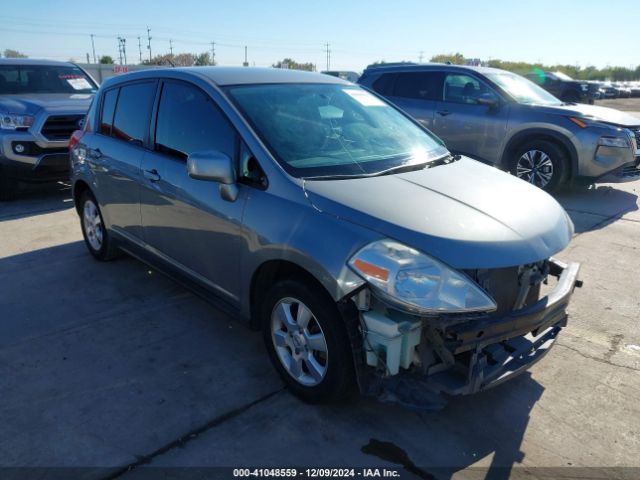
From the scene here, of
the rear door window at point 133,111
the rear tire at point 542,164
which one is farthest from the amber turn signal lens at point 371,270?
the rear tire at point 542,164

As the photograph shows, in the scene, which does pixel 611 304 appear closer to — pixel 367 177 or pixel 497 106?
pixel 367 177

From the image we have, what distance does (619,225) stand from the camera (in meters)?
6.47

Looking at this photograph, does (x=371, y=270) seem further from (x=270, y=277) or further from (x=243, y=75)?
(x=243, y=75)

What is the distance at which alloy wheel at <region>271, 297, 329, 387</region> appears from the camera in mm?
2893

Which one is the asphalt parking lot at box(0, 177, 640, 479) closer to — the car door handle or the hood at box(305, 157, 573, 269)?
the hood at box(305, 157, 573, 269)

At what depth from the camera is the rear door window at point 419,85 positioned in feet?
28.2

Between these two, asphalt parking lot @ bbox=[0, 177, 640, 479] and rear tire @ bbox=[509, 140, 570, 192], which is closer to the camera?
asphalt parking lot @ bbox=[0, 177, 640, 479]

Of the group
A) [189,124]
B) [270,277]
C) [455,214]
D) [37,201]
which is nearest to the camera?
[455,214]

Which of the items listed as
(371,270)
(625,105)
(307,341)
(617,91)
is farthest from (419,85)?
(617,91)

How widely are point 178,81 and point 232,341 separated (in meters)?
1.95

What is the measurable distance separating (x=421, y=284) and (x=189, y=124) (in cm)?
214

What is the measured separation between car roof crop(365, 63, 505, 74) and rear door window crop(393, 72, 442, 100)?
0.27ft

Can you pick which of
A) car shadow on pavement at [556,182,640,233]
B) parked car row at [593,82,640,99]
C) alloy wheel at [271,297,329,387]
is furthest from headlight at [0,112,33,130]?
parked car row at [593,82,640,99]

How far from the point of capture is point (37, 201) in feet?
26.4
